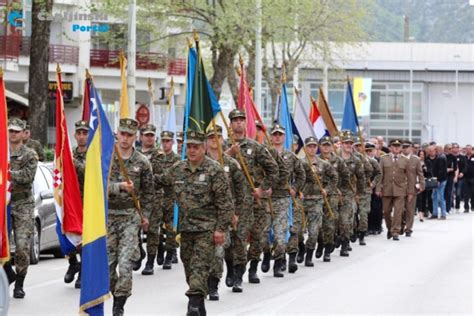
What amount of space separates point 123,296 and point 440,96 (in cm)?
8611

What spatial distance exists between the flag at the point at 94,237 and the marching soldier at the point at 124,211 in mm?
975

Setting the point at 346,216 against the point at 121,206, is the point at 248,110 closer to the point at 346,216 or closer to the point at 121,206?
the point at 346,216

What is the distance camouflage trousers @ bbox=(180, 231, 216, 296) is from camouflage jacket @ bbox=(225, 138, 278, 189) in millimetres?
3936

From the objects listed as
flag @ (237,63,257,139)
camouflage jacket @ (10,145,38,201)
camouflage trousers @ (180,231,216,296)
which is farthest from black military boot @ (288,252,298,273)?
camouflage trousers @ (180,231,216,296)

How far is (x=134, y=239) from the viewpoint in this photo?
1341 cm

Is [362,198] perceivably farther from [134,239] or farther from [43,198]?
[134,239]

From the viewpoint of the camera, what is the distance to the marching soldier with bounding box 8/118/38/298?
592 inches

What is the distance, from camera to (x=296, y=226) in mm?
19719

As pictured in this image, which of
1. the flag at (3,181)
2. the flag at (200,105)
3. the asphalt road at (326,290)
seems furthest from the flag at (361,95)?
the flag at (3,181)

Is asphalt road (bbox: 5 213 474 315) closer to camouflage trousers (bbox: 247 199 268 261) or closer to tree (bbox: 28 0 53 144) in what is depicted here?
camouflage trousers (bbox: 247 199 268 261)

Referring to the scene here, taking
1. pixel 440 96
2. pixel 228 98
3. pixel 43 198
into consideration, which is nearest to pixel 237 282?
pixel 43 198

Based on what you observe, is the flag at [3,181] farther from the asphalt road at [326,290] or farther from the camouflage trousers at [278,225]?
the camouflage trousers at [278,225]

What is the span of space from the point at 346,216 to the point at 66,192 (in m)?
7.84

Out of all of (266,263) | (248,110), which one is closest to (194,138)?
(266,263)
